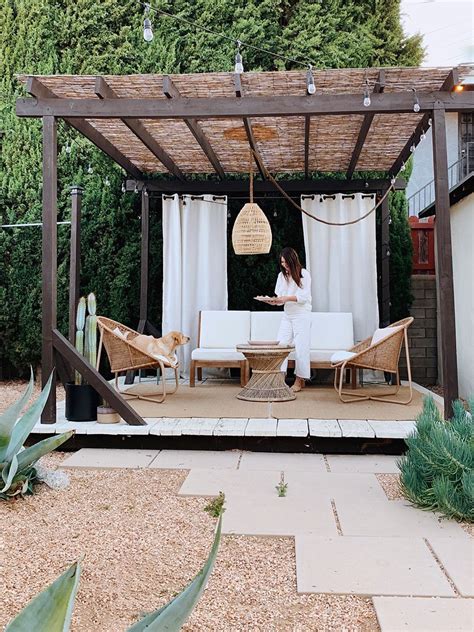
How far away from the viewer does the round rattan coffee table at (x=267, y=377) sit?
566cm

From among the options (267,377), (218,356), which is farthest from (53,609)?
(218,356)

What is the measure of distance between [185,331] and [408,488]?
15.0 ft

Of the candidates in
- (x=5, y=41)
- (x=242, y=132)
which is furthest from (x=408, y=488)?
(x=5, y=41)

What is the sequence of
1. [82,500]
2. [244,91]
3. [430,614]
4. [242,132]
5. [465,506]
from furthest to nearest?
[242,132]
[244,91]
[82,500]
[465,506]
[430,614]

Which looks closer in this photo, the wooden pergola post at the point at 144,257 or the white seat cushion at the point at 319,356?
the white seat cushion at the point at 319,356

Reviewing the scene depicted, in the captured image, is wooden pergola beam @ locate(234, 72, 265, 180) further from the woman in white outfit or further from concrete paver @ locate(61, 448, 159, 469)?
concrete paver @ locate(61, 448, 159, 469)

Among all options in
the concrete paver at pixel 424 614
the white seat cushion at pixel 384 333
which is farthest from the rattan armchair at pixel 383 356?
the concrete paver at pixel 424 614

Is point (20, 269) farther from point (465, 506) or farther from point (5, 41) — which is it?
point (465, 506)

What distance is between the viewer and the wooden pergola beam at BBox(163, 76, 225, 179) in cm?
450

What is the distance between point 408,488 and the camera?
337 centimetres

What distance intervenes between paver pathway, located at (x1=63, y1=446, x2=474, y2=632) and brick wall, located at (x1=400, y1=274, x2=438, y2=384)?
3548 mm

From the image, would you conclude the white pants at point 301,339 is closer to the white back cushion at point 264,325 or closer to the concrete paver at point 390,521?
the white back cushion at point 264,325

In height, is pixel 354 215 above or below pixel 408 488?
above

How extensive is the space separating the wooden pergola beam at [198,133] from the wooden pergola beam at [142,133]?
391 mm
